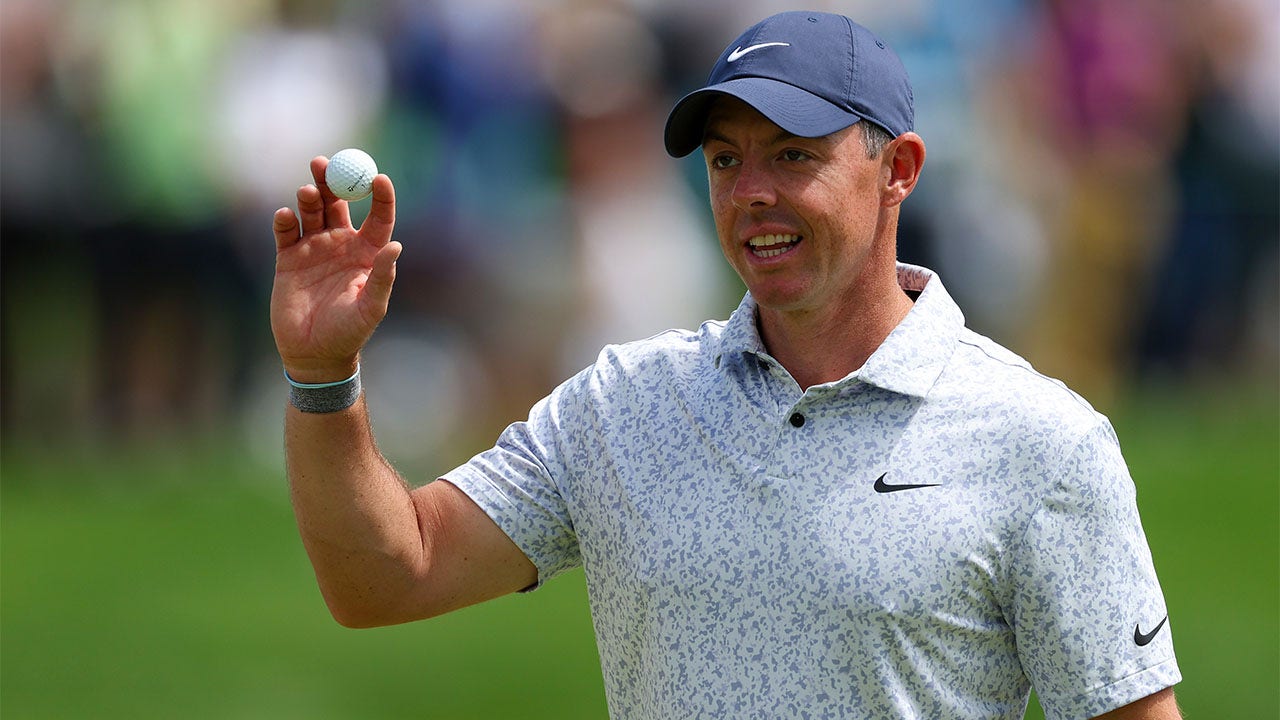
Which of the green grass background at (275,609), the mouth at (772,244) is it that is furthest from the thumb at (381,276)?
the green grass background at (275,609)

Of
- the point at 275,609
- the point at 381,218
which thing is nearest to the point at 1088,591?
the point at 381,218

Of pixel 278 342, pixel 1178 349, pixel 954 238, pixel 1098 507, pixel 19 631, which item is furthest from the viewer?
pixel 1178 349

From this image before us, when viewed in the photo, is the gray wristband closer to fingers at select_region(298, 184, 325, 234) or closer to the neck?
fingers at select_region(298, 184, 325, 234)

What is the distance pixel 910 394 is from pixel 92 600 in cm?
652

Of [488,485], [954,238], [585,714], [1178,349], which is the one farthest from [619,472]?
[1178,349]

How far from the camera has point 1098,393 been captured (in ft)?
39.1

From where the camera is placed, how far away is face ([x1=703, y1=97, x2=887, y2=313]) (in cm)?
327

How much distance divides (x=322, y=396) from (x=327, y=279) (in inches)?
8.2

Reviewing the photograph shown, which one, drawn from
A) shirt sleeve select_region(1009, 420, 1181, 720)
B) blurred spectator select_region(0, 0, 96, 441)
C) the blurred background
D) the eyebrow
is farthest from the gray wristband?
blurred spectator select_region(0, 0, 96, 441)

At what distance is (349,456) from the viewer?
3279 millimetres

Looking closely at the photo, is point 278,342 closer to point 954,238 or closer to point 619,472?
point 619,472

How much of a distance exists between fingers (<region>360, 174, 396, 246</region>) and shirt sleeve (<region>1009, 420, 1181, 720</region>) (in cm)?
121

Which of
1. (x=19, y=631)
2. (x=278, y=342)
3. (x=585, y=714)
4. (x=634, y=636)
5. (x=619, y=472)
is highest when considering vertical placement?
(x=278, y=342)

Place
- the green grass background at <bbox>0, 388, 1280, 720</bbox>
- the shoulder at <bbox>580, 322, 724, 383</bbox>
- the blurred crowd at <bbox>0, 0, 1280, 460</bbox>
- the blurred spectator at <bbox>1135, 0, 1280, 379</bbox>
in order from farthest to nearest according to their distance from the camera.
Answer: the blurred spectator at <bbox>1135, 0, 1280, 379</bbox> < the blurred crowd at <bbox>0, 0, 1280, 460</bbox> < the green grass background at <bbox>0, 388, 1280, 720</bbox> < the shoulder at <bbox>580, 322, 724, 383</bbox>
